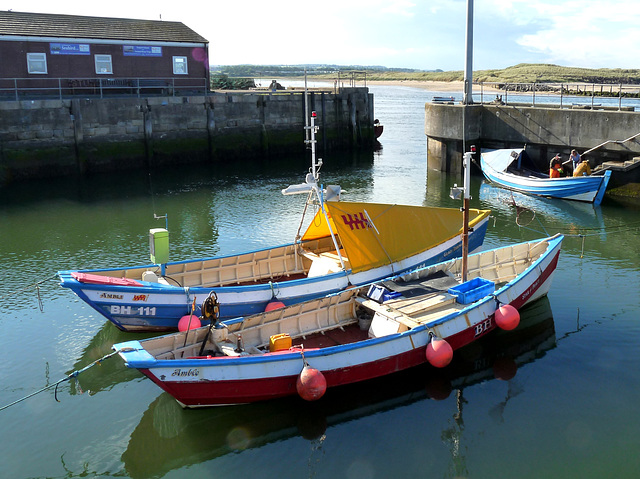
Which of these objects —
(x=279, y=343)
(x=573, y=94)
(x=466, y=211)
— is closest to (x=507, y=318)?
(x=466, y=211)

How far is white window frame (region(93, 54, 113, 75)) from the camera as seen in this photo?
3800 centimetres

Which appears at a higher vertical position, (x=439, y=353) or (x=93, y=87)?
(x=93, y=87)

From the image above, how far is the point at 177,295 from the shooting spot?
14.8 meters

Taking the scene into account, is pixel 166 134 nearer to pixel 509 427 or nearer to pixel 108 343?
pixel 108 343

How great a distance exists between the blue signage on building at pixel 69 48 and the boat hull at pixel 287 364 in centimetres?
3066

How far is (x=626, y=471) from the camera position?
10.2 meters

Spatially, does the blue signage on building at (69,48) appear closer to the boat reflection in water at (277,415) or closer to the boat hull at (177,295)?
the boat hull at (177,295)

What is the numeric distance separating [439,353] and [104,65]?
32.8m

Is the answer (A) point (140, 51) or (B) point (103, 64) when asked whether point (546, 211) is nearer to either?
(A) point (140, 51)

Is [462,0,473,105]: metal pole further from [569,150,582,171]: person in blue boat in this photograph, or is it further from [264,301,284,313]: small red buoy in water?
[264,301,284,313]: small red buoy in water

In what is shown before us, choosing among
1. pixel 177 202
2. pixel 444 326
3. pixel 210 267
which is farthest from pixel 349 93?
pixel 444 326

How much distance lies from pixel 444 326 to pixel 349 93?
34278mm

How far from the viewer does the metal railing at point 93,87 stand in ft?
117

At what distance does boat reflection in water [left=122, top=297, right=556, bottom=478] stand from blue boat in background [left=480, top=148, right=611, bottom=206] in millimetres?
15573
